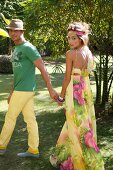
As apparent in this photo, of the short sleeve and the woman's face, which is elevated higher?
the woman's face

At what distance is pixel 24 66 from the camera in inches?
205

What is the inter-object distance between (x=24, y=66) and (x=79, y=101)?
100cm

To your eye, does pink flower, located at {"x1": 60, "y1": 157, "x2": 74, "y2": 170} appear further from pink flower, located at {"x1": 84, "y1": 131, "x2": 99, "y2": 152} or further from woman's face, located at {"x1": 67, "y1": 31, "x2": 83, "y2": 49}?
woman's face, located at {"x1": 67, "y1": 31, "x2": 83, "y2": 49}

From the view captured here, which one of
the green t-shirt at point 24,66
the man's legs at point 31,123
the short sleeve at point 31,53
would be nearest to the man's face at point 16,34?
the green t-shirt at point 24,66

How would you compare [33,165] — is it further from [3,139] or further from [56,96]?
[56,96]

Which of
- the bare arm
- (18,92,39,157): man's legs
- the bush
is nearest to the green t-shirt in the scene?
(18,92,39,157): man's legs

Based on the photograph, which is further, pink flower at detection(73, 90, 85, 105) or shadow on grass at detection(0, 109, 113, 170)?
shadow on grass at detection(0, 109, 113, 170)

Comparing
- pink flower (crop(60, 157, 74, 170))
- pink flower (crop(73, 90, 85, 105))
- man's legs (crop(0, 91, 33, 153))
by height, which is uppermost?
pink flower (crop(73, 90, 85, 105))

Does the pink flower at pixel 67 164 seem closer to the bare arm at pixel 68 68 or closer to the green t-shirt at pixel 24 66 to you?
the bare arm at pixel 68 68

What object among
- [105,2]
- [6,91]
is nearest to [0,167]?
[105,2]

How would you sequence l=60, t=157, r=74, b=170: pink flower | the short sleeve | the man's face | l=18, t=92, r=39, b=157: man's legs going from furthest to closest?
l=18, t=92, r=39, b=157: man's legs
the man's face
the short sleeve
l=60, t=157, r=74, b=170: pink flower

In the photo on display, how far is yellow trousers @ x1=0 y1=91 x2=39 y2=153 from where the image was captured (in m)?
5.26

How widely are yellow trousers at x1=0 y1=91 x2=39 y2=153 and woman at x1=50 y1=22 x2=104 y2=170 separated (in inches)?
30.7

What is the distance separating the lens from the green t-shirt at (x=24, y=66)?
202 inches
